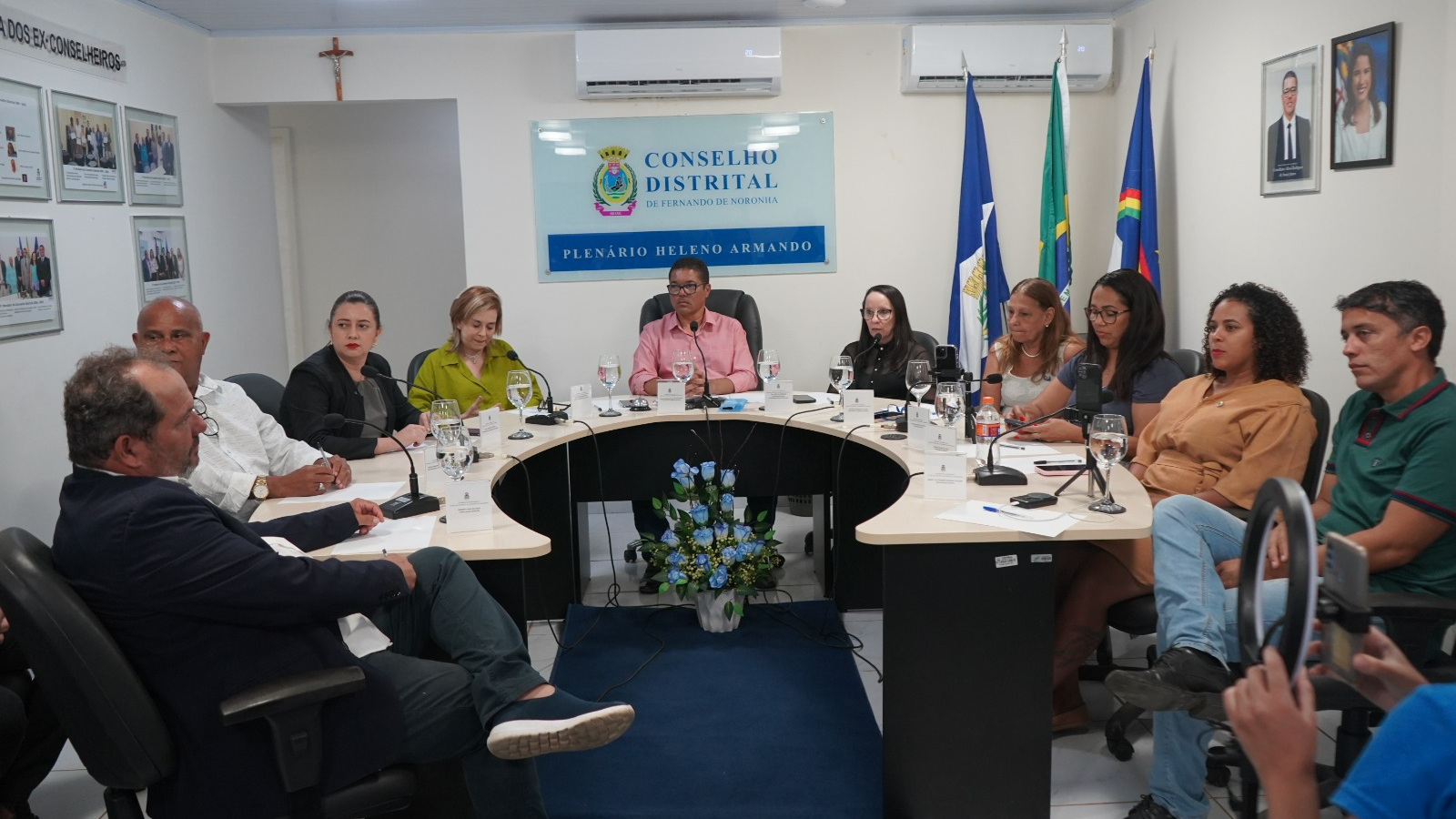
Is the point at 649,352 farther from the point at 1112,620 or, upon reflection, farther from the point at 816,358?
the point at 1112,620

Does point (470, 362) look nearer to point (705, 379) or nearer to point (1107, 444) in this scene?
point (705, 379)

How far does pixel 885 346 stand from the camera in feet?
14.4

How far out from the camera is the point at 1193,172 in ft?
15.1

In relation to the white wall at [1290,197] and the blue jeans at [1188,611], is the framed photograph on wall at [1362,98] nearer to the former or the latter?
the white wall at [1290,197]

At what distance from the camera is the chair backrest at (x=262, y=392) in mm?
3389

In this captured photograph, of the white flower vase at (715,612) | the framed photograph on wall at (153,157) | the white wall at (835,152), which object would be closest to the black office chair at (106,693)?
the white flower vase at (715,612)

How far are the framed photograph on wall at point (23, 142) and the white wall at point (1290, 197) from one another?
14.3ft

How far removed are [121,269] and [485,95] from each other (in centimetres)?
185

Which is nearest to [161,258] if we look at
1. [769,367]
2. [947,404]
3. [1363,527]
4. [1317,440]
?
[769,367]

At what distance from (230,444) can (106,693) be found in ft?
4.58

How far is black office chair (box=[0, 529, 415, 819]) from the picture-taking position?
5.41 ft

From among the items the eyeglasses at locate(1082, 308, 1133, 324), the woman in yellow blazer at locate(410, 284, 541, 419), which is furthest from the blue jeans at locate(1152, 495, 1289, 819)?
the woman in yellow blazer at locate(410, 284, 541, 419)

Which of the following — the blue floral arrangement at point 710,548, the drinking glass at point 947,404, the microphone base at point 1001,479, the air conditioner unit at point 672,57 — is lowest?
the blue floral arrangement at point 710,548

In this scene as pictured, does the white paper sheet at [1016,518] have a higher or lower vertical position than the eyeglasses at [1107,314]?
lower
